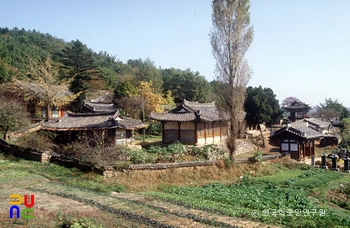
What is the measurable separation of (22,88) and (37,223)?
26.8 m

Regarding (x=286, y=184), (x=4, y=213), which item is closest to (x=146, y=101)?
(x=286, y=184)

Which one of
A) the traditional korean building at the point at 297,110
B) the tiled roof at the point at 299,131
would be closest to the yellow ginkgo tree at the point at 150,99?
the tiled roof at the point at 299,131

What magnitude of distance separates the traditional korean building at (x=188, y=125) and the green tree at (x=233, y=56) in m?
7.77

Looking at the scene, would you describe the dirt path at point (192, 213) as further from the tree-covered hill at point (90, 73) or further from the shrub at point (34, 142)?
the tree-covered hill at point (90, 73)

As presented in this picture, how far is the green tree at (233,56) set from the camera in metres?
19.6

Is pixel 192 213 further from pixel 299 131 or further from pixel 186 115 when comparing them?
pixel 299 131

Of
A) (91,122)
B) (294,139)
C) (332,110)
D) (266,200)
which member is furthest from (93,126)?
(332,110)

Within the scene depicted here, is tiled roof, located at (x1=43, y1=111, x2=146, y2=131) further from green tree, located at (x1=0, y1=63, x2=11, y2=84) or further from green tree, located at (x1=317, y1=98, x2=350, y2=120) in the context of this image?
green tree, located at (x1=317, y1=98, x2=350, y2=120)

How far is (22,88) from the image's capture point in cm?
3155

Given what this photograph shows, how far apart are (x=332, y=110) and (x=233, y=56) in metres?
53.5

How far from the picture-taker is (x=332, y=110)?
64.4m

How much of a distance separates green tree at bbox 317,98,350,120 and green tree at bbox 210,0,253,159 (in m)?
47.0

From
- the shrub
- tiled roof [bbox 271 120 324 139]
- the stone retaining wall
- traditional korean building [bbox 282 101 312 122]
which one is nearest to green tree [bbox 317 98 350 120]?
traditional korean building [bbox 282 101 312 122]

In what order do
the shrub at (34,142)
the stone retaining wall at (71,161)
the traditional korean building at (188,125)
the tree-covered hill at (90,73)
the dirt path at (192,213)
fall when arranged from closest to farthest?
the dirt path at (192,213)
the stone retaining wall at (71,161)
the shrub at (34,142)
the traditional korean building at (188,125)
the tree-covered hill at (90,73)
